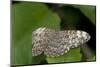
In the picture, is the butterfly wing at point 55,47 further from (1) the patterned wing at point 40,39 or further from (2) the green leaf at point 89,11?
(2) the green leaf at point 89,11

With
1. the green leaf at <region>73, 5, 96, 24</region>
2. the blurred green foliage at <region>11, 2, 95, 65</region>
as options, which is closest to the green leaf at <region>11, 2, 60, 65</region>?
the blurred green foliage at <region>11, 2, 95, 65</region>

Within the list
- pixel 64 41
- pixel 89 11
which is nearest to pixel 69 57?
pixel 64 41

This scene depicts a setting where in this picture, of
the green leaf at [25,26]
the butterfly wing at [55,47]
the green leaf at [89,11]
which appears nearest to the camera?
the green leaf at [25,26]

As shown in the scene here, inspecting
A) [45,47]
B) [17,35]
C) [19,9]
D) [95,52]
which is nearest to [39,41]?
[45,47]

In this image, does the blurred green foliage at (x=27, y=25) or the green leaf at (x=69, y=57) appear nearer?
the blurred green foliage at (x=27, y=25)

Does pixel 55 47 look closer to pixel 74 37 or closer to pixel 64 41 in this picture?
pixel 64 41

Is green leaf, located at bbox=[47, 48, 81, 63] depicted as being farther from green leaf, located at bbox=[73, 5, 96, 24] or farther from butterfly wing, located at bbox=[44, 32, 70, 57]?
green leaf, located at bbox=[73, 5, 96, 24]

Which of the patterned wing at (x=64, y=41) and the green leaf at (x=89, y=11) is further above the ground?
the green leaf at (x=89, y=11)

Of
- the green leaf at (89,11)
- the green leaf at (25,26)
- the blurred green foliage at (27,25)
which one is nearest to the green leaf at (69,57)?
the blurred green foliage at (27,25)
